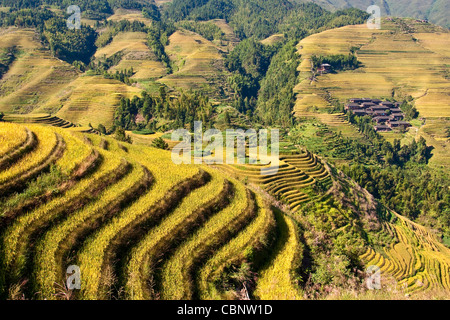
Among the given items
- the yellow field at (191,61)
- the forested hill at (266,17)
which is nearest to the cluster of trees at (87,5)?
the forested hill at (266,17)

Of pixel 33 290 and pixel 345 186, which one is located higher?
pixel 33 290

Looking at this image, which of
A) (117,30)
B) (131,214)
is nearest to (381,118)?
(131,214)

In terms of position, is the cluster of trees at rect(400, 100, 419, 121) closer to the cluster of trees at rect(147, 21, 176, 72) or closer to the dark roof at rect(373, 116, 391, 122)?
the dark roof at rect(373, 116, 391, 122)

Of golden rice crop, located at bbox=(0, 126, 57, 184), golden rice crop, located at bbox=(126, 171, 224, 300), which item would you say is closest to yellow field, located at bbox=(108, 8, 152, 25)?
golden rice crop, located at bbox=(0, 126, 57, 184)

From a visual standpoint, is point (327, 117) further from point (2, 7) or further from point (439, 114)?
point (2, 7)

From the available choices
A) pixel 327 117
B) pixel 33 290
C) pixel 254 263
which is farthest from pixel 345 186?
pixel 327 117
